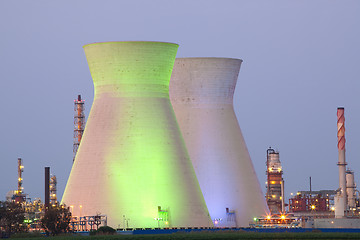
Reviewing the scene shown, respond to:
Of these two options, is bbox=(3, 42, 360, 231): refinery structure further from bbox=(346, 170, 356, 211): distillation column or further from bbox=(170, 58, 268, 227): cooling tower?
bbox=(346, 170, 356, 211): distillation column

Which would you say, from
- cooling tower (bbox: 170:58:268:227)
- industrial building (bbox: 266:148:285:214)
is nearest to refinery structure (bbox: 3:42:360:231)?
cooling tower (bbox: 170:58:268:227)

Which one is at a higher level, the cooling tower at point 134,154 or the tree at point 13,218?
the cooling tower at point 134,154

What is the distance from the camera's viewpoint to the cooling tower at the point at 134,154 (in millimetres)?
63344

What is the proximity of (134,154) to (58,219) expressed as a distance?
6.34m

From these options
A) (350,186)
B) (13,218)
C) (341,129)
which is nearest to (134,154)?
(13,218)

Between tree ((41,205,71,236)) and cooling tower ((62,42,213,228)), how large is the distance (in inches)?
56.8

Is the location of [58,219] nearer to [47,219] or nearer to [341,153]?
[47,219]

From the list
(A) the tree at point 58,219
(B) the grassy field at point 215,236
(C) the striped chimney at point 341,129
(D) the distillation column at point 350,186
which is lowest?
(B) the grassy field at point 215,236

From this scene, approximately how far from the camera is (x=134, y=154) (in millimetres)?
63875

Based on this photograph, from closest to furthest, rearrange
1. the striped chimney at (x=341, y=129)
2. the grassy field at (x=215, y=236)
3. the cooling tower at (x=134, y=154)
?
A: 1. the grassy field at (x=215, y=236)
2. the cooling tower at (x=134, y=154)
3. the striped chimney at (x=341, y=129)

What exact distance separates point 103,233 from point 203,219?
30.3 ft

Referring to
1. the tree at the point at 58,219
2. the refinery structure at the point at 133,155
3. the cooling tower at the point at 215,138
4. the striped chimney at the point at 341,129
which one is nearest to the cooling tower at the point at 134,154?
the refinery structure at the point at 133,155

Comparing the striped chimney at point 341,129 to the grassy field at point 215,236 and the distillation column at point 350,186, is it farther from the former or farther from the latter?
the grassy field at point 215,236

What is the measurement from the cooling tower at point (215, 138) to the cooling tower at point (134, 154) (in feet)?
23.6
